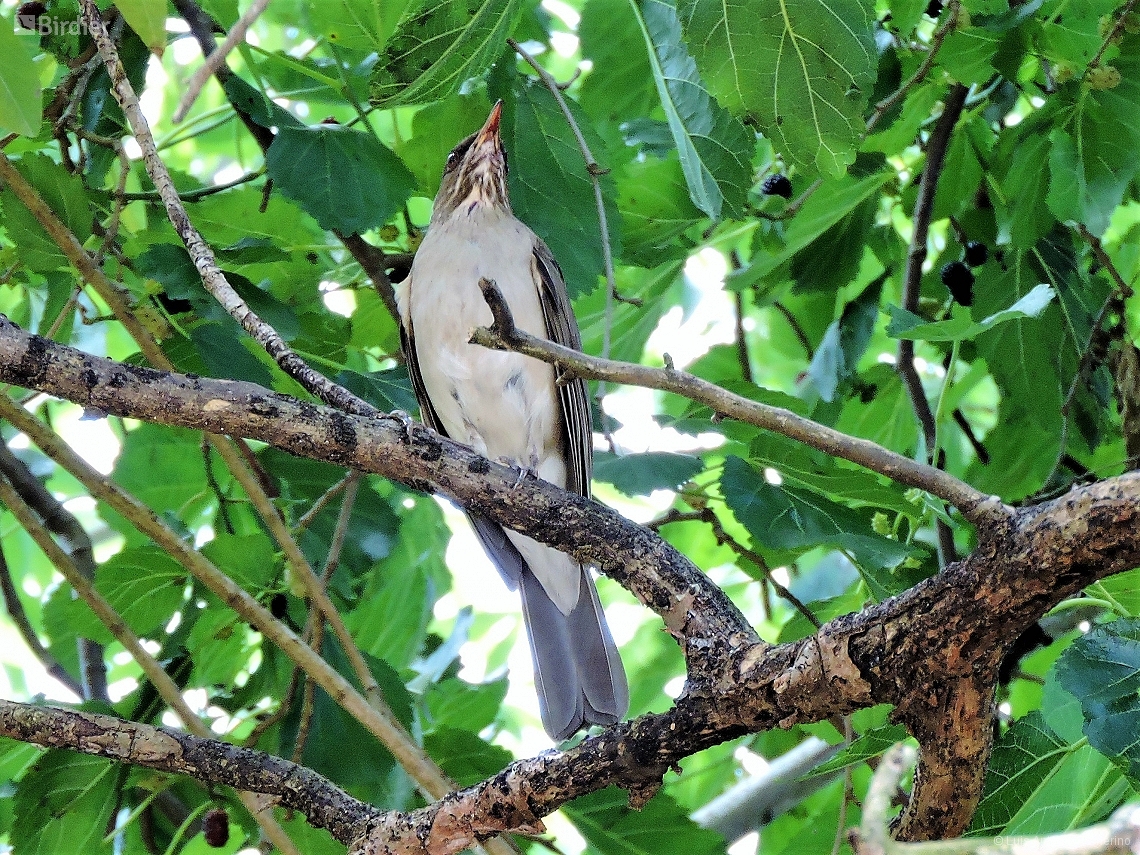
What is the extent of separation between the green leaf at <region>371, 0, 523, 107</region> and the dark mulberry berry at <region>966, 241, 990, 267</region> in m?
1.99

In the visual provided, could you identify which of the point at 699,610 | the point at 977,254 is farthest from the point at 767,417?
the point at 977,254

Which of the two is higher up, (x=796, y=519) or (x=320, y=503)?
(x=320, y=503)

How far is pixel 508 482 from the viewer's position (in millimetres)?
2328

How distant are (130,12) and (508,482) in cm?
109

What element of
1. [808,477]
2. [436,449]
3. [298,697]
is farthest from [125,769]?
[808,477]

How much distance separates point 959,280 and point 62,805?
3.10 metres

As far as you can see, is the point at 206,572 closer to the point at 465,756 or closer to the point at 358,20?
the point at 465,756

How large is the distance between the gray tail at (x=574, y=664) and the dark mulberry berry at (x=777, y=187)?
1380 mm

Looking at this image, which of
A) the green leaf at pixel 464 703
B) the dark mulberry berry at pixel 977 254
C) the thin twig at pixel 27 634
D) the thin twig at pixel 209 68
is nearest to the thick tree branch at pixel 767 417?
the thin twig at pixel 209 68

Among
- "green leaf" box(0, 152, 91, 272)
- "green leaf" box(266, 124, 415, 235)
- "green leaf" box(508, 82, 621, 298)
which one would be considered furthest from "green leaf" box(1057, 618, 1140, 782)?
"green leaf" box(0, 152, 91, 272)

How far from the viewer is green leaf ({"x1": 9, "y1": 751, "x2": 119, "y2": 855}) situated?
284cm

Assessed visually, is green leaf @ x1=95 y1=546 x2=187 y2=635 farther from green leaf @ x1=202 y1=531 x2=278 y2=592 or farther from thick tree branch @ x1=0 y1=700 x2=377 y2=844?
thick tree branch @ x1=0 y1=700 x2=377 y2=844

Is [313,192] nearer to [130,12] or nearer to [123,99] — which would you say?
[123,99]

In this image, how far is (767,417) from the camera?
1744 mm
